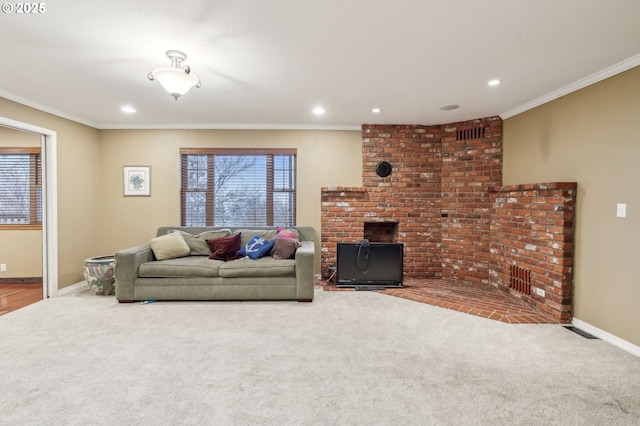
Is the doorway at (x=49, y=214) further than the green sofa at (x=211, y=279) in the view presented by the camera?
Yes

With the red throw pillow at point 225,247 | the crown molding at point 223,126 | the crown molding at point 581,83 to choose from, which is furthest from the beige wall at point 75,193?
the crown molding at point 581,83

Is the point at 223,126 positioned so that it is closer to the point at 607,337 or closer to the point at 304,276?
the point at 304,276

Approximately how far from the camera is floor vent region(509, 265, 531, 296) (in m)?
3.53

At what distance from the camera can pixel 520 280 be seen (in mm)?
3646

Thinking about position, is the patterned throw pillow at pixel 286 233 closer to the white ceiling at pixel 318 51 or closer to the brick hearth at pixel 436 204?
the brick hearth at pixel 436 204

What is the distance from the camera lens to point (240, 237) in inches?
168

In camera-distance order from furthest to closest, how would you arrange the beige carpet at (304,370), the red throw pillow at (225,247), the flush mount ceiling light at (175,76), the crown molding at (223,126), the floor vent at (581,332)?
1. the crown molding at (223,126)
2. the red throw pillow at (225,247)
3. the floor vent at (581,332)
4. the flush mount ceiling light at (175,76)
5. the beige carpet at (304,370)

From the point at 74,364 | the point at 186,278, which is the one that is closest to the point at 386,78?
the point at 186,278

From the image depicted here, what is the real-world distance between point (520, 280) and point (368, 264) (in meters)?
1.89

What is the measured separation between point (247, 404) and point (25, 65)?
3425 mm

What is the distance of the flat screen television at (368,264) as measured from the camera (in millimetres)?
4285

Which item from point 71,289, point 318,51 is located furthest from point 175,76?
point 71,289

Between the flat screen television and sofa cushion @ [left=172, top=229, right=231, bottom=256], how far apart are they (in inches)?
69.7

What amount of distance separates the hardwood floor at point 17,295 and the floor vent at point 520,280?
5.99 metres
